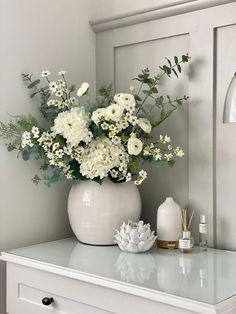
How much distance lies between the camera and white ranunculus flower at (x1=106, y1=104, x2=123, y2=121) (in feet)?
4.83

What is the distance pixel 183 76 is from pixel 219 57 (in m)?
0.15

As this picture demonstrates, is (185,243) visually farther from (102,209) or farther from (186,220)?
(102,209)

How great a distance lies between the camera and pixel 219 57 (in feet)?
5.11

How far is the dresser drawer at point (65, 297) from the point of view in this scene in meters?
1.16

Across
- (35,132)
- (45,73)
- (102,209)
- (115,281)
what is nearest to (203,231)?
(102,209)

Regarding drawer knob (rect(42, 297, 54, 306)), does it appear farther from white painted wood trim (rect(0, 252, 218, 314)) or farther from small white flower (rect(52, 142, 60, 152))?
small white flower (rect(52, 142, 60, 152))

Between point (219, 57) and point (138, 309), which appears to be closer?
point (138, 309)

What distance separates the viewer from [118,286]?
1170mm

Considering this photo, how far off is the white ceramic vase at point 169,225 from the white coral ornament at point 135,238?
0.08 meters

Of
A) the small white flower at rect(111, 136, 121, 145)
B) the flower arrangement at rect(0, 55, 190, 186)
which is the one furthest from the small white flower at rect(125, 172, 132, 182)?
the small white flower at rect(111, 136, 121, 145)

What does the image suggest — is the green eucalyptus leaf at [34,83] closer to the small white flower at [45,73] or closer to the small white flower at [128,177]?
the small white flower at [45,73]

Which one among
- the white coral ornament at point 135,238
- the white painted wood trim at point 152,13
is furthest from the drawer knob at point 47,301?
the white painted wood trim at point 152,13

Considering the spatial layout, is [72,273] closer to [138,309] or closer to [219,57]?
[138,309]

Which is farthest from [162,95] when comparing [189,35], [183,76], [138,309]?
[138,309]
